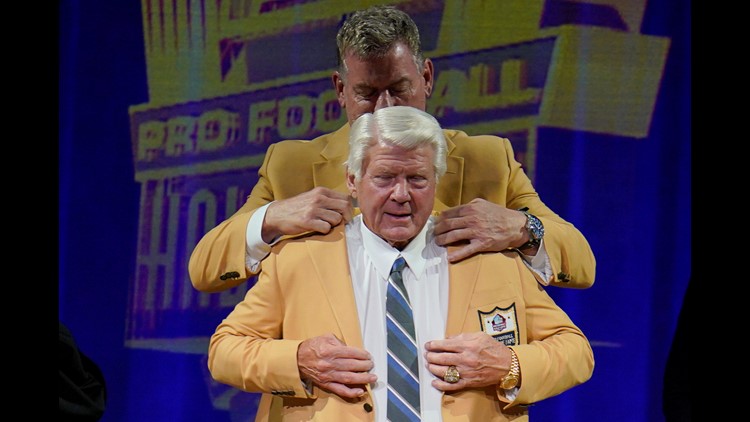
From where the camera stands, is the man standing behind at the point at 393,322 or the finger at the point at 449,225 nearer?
the man standing behind at the point at 393,322

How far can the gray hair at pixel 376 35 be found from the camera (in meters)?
2.57

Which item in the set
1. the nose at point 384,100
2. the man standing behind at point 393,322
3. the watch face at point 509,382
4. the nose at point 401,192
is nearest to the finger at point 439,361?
the man standing behind at point 393,322

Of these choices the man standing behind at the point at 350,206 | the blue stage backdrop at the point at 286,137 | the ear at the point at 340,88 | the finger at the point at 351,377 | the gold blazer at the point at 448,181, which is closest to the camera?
the finger at the point at 351,377

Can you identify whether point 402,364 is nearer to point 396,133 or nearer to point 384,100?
point 396,133

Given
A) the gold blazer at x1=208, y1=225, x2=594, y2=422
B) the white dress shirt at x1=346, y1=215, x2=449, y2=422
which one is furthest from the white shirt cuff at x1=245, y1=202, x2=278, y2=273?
the white dress shirt at x1=346, y1=215, x2=449, y2=422

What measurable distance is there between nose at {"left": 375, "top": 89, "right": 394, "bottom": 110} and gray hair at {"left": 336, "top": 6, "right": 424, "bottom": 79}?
0.10 meters

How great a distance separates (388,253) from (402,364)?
258mm

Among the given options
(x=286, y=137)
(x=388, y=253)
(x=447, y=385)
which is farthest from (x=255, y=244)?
(x=286, y=137)

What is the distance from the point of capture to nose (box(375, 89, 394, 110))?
8.37ft

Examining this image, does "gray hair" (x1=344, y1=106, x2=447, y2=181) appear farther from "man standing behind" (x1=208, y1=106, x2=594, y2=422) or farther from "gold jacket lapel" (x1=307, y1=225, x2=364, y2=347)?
"gold jacket lapel" (x1=307, y1=225, x2=364, y2=347)

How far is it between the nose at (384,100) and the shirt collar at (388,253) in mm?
366

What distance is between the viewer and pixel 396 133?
2.25 metres

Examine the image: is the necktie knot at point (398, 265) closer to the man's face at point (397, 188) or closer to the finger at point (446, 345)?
the man's face at point (397, 188)

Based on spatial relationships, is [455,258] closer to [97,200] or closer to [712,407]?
[712,407]
